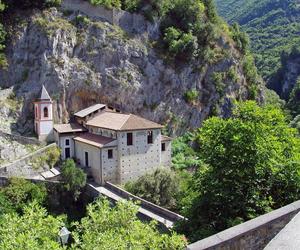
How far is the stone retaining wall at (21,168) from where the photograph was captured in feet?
116

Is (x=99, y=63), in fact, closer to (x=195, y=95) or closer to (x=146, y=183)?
(x=195, y=95)

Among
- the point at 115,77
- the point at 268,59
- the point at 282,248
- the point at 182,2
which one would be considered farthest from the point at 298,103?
the point at 282,248

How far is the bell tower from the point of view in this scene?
40312 millimetres

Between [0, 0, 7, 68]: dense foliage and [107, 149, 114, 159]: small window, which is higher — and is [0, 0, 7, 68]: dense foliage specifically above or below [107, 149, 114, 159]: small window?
above

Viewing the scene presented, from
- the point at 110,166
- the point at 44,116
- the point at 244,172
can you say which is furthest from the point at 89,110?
the point at 244,172

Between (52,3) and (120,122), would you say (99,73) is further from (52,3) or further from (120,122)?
(52,3)

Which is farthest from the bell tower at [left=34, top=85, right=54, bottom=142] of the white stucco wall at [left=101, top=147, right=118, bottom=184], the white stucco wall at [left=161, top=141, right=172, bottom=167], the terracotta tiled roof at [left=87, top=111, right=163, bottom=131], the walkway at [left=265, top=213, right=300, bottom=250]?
the walkway at [left=265, top=213, right=300, bottom=250]

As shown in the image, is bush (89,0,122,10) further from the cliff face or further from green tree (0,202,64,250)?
green tree (0,202,64,250)

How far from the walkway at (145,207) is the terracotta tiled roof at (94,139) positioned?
3.44 metres

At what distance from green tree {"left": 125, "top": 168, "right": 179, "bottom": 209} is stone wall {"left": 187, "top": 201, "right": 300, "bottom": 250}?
23.1 metres

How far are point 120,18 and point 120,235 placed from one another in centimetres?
3842

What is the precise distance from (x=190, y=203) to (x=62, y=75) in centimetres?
2700

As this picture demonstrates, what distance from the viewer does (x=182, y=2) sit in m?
52.5

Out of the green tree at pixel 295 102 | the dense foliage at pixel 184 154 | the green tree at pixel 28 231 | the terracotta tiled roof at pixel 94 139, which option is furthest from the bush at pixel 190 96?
the green tree at pixel 295 102
